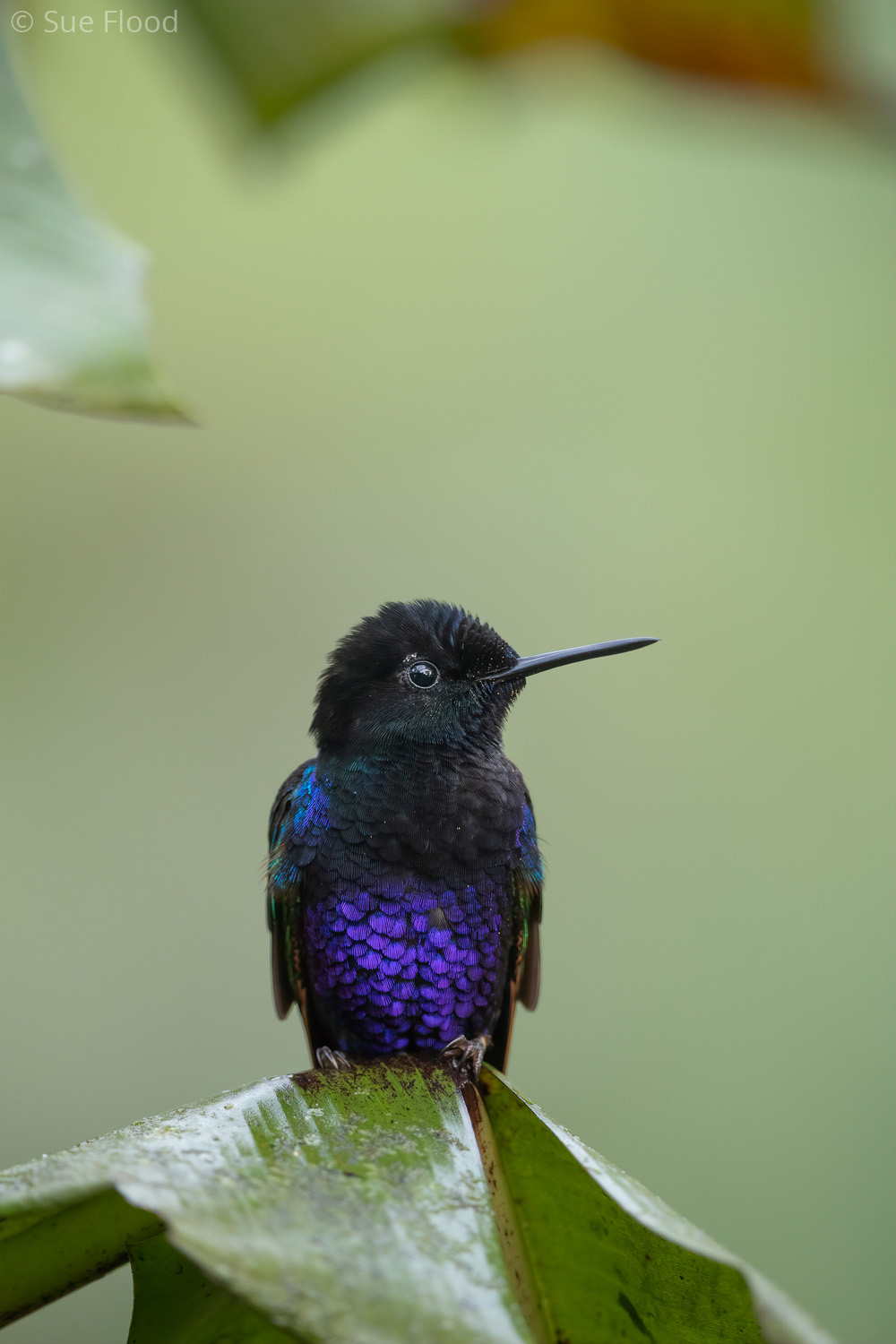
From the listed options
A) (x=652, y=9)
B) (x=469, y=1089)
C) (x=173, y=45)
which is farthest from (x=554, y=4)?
(x=469, y=1089)

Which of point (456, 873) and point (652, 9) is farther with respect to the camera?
point (456, 873)

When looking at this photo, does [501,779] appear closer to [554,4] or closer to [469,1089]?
[469,1089]

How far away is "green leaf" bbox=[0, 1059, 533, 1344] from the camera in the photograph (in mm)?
701

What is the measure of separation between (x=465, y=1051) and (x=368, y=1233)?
98cm

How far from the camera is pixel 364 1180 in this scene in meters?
0.93

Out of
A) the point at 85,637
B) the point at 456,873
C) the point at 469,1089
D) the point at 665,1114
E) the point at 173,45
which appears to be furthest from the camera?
the point at 85,637

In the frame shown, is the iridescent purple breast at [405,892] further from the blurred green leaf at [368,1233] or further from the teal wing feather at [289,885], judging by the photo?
the blurred green leaf at [368,1233]

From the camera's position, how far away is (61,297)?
1.82 ft

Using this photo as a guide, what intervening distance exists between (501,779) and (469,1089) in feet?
2.62

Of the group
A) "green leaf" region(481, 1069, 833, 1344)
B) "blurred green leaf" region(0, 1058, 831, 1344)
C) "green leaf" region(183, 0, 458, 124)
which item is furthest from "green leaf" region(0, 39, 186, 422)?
"green leaf" region(481, 1069, 833, 1344)

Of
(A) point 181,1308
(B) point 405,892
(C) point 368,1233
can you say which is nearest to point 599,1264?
(C) point 368,1233

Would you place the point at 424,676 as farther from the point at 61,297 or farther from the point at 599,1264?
the point at 61,297

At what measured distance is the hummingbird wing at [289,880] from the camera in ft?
6.45

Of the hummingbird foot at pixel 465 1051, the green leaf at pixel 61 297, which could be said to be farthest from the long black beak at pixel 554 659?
the green leaf at pixel 61 297
